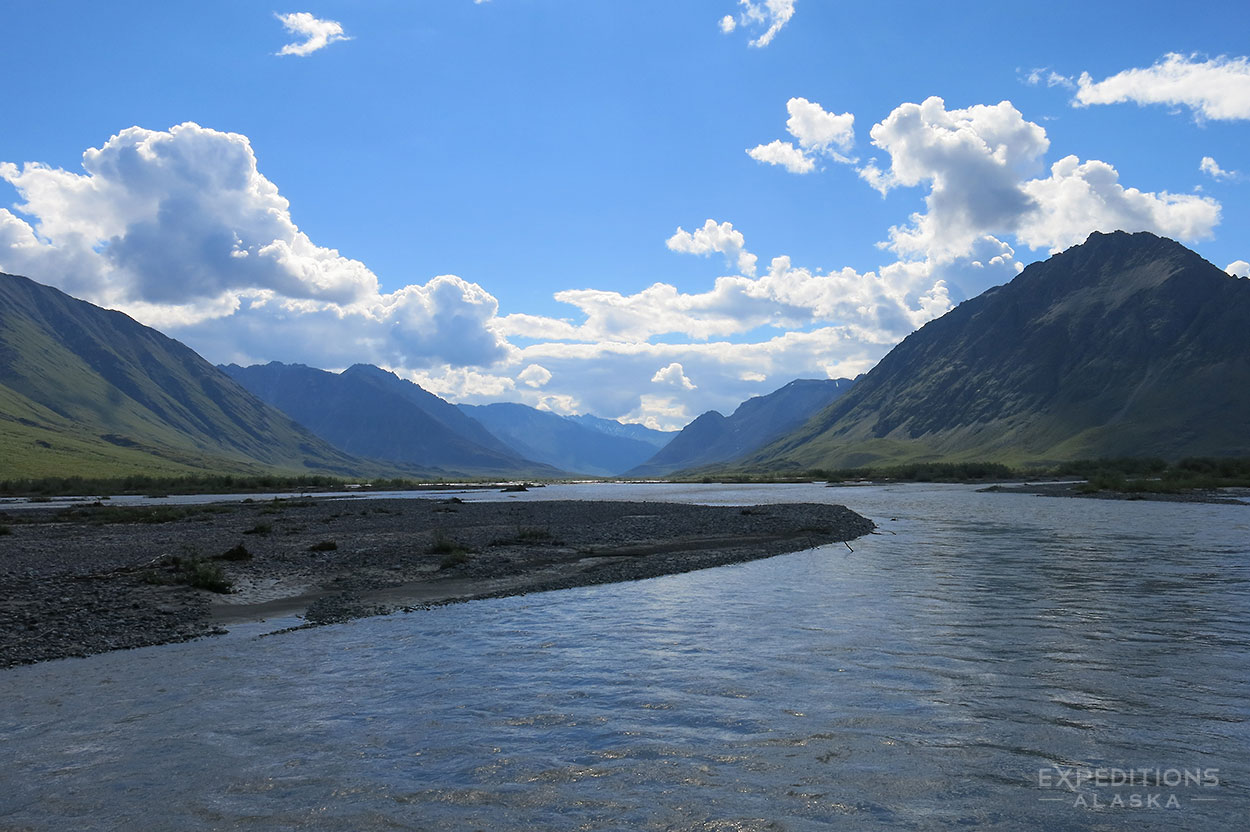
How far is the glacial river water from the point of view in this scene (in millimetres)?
11617

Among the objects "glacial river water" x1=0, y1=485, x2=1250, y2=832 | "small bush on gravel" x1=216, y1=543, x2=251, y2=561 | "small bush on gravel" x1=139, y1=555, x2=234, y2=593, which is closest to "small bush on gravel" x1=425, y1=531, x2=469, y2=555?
"small bush on gravel" x1=216, y1=543, x2=251, y2=561

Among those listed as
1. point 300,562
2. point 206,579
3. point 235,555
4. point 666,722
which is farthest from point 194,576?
point 666,722

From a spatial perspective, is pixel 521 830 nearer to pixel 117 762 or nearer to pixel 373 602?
pixel 117 762

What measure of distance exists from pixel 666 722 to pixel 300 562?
30115 millimetres

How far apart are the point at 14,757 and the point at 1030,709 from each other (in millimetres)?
20493

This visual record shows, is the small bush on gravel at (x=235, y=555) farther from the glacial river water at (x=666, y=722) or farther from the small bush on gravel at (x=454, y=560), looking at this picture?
the glacial river water at (x=666, y=722)

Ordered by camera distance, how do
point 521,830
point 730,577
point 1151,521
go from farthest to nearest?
point 1151,521 < point 730,577 < point 521,830

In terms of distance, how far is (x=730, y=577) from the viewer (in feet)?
123

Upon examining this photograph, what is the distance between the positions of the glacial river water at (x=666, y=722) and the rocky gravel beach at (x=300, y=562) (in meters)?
3.10

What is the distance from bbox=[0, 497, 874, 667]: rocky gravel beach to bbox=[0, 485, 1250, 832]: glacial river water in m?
3.10

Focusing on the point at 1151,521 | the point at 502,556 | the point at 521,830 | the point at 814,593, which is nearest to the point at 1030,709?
the point at 521,830

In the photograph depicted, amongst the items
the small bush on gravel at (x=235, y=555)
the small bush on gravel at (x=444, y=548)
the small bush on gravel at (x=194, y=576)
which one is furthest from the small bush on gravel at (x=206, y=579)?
the small bush on gravel at (x=444, y=548)

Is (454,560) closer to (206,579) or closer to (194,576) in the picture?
(206,579)

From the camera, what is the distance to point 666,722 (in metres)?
15.7
